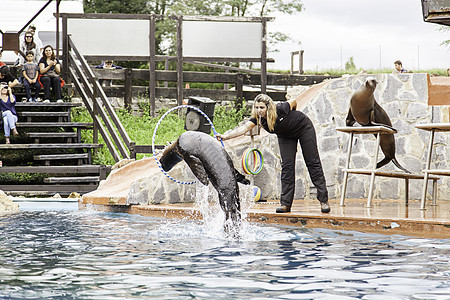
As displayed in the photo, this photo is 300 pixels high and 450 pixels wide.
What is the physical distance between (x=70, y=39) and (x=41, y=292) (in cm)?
1223

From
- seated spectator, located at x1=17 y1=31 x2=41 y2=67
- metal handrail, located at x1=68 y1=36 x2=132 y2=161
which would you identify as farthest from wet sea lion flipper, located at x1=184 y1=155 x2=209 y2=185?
seated spectator, located at x1=17 y1=31 x2=41 y2=67

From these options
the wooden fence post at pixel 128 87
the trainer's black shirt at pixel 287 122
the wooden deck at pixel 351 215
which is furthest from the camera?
the wooden fence post at pixel 128 87

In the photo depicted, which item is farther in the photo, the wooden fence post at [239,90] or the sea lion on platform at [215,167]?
the wooden fence post at [239,90]

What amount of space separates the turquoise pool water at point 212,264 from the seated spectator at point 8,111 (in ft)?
18.8

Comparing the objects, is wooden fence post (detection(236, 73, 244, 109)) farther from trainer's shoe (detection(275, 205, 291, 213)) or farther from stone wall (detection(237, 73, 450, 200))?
trainer's shoe (detection(275, 205, 291, 213))

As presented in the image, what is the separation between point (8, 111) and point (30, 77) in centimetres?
154

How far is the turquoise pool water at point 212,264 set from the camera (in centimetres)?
454

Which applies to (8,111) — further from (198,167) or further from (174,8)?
(174,8)

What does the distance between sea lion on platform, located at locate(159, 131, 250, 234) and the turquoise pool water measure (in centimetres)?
37

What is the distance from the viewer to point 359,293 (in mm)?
4477

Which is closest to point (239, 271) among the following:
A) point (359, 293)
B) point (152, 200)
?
point (359, 293)

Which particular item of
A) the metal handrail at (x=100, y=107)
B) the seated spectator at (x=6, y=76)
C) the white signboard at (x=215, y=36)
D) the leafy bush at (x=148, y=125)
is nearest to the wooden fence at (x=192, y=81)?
the leafy bush at (x=148, y=125)

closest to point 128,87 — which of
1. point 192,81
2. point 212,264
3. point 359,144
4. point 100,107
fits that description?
point 192,81

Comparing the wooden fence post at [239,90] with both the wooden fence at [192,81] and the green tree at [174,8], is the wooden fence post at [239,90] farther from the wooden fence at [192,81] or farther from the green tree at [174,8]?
the green tree at [174,8]
